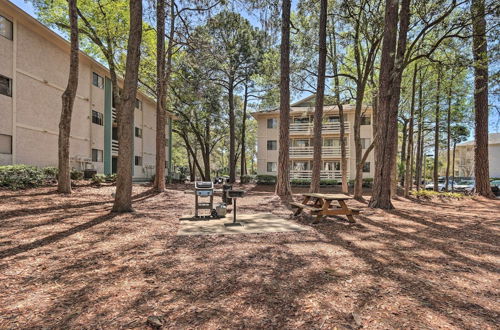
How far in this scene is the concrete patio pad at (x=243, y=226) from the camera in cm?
556

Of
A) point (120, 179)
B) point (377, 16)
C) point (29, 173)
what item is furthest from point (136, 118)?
point (377, 16)

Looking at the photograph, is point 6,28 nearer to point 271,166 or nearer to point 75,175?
point 75,175

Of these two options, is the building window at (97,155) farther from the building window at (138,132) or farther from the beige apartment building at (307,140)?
the beige apartment building at (307,140)

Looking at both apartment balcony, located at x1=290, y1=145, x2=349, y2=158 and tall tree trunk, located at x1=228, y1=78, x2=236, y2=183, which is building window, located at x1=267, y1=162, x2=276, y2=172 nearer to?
apartment balcony, located at x1=290, y1=145, x2=349, y2=158

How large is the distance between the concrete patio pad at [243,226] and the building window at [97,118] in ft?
53.8


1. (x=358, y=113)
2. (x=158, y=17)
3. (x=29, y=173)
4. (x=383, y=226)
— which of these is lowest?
(x=383, y=226)

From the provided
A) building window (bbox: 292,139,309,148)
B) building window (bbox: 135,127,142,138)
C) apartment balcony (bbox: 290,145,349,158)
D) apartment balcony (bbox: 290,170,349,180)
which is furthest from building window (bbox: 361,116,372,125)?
building window (bbox: 135,127,142,138)

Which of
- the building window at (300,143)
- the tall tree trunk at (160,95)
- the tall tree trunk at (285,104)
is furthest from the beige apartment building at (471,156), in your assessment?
the tall tree trunk at (160,95)

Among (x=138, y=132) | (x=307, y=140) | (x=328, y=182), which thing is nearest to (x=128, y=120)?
(x=138, y=132)

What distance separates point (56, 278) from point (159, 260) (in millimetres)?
1222

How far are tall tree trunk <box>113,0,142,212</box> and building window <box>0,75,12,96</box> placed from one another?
387 inches

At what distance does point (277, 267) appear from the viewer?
3.60 m

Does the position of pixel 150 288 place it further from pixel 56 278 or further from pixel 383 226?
pixel 383 226

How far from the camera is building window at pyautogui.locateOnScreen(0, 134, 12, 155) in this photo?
12.4m
